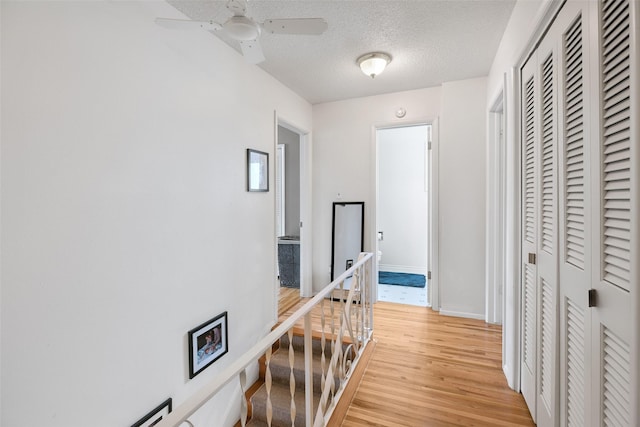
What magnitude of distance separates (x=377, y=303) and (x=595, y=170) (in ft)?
10.0

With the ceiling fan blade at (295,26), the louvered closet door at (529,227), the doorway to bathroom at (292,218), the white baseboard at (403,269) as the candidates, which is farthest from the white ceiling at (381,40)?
the white baseboard at (403,269)

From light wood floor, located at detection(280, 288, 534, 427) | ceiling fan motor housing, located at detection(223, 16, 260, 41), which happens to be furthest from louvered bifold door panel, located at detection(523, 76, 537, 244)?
ceiling fan motor housing, located at detection(223, 16, 260, 41)

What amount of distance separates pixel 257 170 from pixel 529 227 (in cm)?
218

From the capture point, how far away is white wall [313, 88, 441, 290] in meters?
3.57

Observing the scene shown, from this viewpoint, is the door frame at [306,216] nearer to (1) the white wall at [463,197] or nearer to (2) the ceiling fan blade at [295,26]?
(1) the white wall at [463,197]

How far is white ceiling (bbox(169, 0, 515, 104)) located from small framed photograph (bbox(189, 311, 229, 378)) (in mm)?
2208

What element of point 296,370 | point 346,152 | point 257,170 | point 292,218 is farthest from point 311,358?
point 292,218

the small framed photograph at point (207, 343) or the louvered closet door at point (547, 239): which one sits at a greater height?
the louvered closet door at point (547, 239)

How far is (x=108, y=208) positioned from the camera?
156cm

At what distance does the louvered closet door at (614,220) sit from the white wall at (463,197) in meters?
2.25

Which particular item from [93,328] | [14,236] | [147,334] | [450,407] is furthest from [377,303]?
[14,236]

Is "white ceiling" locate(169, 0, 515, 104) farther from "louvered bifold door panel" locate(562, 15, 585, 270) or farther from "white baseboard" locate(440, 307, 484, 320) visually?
"white baseboard" locate(440, 307, 484, 320)

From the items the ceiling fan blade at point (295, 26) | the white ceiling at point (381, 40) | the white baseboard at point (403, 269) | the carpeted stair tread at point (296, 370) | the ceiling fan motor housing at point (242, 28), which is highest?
the white ceiling at point (381, 40)

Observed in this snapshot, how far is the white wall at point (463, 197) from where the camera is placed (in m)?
3.11
